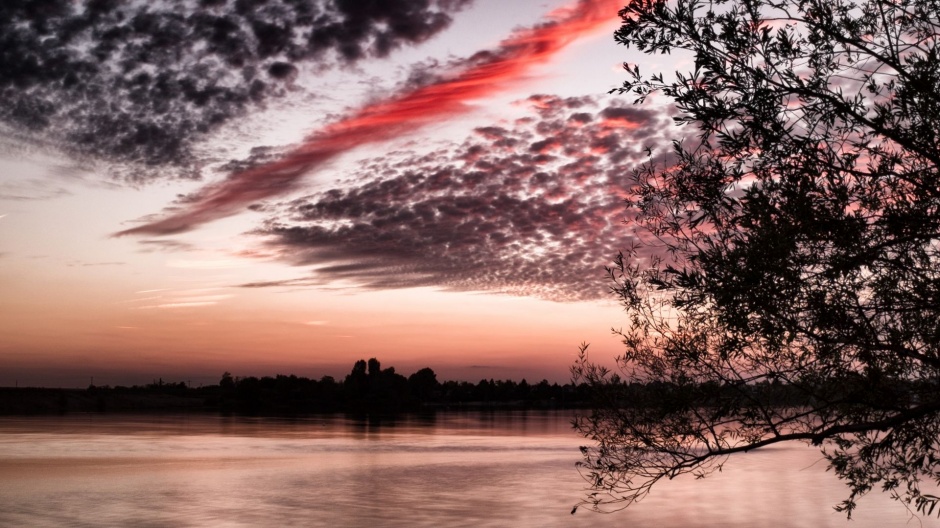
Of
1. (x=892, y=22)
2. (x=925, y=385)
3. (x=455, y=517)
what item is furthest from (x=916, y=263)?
(x=455, y=517)

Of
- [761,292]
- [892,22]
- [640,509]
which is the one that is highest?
[892,22]

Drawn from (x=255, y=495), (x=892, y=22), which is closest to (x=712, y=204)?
(x=892, y=22)

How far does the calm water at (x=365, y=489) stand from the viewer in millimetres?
37844

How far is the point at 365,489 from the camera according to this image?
158ft

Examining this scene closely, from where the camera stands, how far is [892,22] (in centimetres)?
Answer: 1152

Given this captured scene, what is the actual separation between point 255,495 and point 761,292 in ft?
128

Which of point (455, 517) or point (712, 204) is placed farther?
point (455, 517)

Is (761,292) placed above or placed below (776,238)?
below

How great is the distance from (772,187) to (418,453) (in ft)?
211

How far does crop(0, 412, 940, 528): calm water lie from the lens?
124ft

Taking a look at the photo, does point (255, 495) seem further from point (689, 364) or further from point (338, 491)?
point (689, 364)

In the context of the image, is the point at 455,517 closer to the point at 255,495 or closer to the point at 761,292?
the point at 255,495

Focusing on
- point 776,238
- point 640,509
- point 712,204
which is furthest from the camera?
point 640,509

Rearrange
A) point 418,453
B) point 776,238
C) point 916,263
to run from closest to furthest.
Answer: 1. point 776,238
2. point 916,263
3. point 418,453
